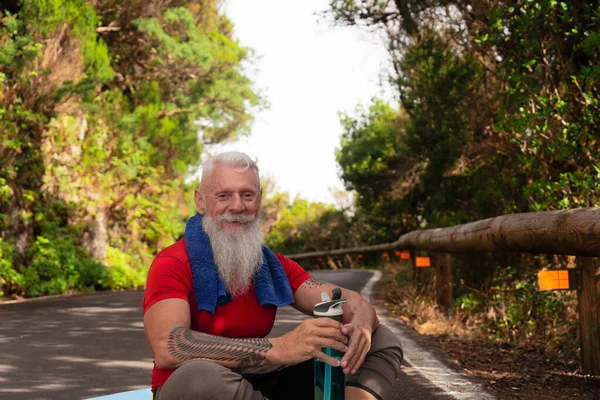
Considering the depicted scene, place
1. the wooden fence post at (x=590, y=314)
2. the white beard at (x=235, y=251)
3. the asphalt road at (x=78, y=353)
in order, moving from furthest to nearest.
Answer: the wooden fence post at (x=590, y=314) < the asphalt road at (x=78, y=353) < the white beard at (x=235, y=251)

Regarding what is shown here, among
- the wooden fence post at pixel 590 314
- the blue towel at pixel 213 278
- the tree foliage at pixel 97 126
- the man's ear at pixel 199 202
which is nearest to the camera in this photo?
the blue towel at pixel 213 278

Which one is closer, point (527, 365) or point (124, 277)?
point (527, 365)

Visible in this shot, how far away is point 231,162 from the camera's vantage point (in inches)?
152

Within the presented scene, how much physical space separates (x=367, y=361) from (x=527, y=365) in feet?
13.2

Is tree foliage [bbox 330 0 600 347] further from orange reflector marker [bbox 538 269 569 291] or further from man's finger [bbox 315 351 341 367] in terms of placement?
man's finger [bbox 315 351 341 367]

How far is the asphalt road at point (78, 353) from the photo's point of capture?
6121 millimetres

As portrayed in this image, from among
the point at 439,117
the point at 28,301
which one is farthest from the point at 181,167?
the point at 28,301

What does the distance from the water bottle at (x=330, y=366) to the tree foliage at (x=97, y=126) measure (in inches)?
511

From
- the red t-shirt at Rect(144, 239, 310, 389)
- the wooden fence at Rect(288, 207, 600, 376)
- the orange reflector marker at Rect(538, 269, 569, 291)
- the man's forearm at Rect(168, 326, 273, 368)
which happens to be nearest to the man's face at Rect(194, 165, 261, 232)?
the red t-shirt at Rect(144, 239, 310, 389)

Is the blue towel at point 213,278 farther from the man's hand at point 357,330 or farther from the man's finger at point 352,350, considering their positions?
the man's finger at point 352,350

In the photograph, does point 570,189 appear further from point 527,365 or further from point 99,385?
point 99,385

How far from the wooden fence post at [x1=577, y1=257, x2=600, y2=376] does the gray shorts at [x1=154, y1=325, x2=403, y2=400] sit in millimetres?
2984

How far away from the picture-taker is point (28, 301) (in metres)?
14.4

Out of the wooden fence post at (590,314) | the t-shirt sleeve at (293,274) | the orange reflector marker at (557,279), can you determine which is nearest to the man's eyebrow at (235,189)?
the t-shirt sleeve at (293,274)
